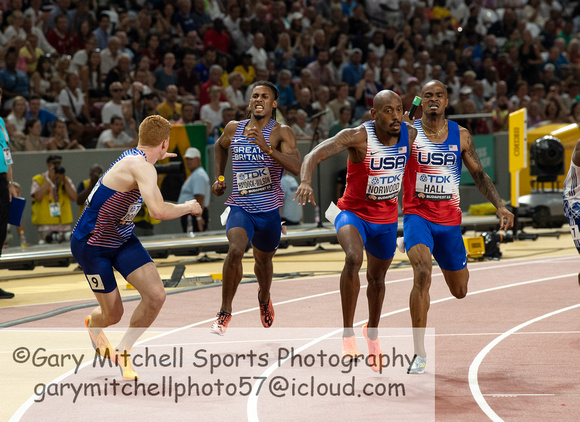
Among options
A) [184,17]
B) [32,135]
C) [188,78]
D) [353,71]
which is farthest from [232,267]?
[353,71]

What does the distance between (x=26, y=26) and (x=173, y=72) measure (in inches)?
123

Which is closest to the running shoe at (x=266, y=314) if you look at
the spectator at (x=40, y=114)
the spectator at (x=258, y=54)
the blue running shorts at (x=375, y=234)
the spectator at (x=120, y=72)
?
the blue running shorts at (x=375, y=234)

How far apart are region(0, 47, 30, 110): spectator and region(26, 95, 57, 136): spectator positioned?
0.47 metres

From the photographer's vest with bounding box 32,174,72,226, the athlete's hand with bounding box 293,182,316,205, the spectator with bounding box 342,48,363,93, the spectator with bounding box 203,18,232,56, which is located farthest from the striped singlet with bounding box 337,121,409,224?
the spectator with bounding box 342,48,363,93

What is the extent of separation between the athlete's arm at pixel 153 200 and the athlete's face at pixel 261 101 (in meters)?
2.42

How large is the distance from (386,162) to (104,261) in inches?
97.4

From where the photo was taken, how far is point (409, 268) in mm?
14711

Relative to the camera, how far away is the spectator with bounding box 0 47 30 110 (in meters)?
17.5

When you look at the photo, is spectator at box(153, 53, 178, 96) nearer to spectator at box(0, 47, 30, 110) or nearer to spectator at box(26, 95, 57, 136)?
spectator at box(26, 95, 57, 136)

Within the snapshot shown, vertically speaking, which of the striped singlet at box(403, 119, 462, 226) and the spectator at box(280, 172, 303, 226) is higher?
the striped singlet at box(403, 119, 462, 226)

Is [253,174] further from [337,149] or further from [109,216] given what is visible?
[109,216]

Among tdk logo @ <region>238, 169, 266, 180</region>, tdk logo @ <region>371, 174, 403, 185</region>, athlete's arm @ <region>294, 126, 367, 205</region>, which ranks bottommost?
tdk logo @ <region>371, 174, 403, 185</region>

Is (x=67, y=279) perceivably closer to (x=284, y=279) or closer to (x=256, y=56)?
(x=284, y=279)

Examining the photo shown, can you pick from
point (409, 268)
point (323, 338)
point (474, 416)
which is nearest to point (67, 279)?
point (409, 268)
